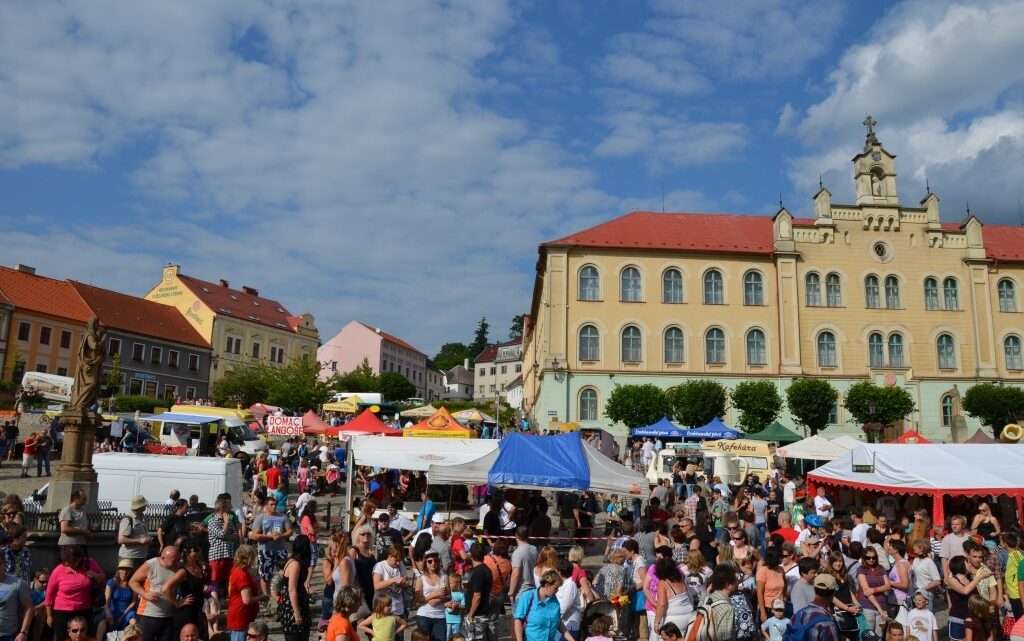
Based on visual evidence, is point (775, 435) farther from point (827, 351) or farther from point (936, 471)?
point (936, 471)

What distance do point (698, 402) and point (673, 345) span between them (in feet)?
14.8

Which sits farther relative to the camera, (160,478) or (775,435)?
(775,435)

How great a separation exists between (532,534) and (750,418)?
28706mm

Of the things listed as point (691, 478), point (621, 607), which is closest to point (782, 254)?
point (691, 478)

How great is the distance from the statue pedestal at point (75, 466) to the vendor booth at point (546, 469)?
5986mm

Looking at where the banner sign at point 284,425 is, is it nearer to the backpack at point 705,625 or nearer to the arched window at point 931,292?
the backpack at point 705,625

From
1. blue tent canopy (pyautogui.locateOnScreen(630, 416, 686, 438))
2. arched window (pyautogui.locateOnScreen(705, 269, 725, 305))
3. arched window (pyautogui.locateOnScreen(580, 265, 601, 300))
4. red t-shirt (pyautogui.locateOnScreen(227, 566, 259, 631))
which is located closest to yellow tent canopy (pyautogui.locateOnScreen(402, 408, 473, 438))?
blue tent canopy (pyautogui.locateOnScreen(630, 416, 686, 438))

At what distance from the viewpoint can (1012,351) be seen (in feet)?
143

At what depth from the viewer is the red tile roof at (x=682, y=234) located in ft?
140

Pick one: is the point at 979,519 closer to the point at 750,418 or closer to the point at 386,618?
the point at 386,618

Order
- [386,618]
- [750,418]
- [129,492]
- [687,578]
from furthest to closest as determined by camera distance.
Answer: [750,418] < [129,492] < [687,578] < [386,618]

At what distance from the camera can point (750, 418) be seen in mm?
39344

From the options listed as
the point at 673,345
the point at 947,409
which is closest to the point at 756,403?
the point at 673,345

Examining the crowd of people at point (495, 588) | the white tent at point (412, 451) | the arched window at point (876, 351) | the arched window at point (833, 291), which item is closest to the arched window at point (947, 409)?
the arched window at point (876, 351)
